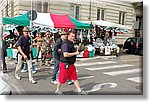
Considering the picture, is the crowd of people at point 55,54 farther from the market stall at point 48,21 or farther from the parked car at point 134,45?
the parked car at point 134,45

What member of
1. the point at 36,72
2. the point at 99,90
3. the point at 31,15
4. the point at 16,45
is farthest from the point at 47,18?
the point at 99,90

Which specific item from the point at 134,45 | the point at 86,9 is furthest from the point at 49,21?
the point at 134,45

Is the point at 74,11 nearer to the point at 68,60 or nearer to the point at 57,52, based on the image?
the point at 57,52

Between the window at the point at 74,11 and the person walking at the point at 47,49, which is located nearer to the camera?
the window at the point at 74,11

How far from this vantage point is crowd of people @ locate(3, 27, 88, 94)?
374 centimetres

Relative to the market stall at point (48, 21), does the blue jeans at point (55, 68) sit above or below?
below

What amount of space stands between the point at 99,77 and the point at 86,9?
1.49 meters

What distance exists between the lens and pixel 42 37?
482 centimetres

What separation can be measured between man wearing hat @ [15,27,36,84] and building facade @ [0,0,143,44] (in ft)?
1.49

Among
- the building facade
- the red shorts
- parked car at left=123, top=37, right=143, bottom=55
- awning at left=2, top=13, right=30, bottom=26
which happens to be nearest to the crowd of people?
the red shorts

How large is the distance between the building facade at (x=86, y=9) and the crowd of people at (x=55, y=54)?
45 cm

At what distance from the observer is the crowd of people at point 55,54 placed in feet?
12.3

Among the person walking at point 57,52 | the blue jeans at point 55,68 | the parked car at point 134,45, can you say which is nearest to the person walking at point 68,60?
the person walking at point 57,52

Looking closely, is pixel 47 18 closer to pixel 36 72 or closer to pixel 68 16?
pixel 68 16
